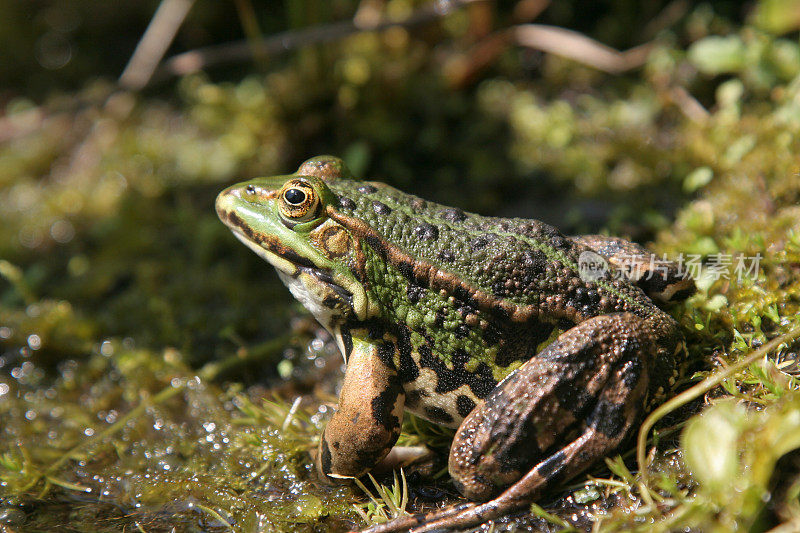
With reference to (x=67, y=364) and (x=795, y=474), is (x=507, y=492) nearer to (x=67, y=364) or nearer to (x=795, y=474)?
(x=795, y=474)

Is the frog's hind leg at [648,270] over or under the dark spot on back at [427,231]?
under

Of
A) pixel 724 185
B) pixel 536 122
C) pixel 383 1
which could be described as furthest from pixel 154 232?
pixel 724 185

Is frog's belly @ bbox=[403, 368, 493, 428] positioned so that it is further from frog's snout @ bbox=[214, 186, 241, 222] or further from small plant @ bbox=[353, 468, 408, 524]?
frog's snout @ bbox=[214, 186, 241, 222]

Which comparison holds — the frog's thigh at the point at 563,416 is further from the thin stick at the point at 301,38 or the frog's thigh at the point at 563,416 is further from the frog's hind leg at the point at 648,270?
the thin stick at the point at 301,38

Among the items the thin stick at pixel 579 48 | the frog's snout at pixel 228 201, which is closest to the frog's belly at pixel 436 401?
the frog's snout at pixel 228 201

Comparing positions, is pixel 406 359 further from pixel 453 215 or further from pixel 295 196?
pixel 295 196

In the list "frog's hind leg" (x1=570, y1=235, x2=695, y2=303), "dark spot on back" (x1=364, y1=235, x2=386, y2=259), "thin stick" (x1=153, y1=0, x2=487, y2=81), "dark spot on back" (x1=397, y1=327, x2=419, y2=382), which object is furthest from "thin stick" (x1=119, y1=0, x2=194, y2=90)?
"frog's hind leg" (x1=570, y1=235, x2=695, y2=303)

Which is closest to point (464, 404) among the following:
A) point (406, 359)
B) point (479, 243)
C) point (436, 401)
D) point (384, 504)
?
point (436, 401)

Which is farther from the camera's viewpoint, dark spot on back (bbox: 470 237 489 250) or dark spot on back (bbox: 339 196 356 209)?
dark spot on back (bbox: 339 196 356 209)
